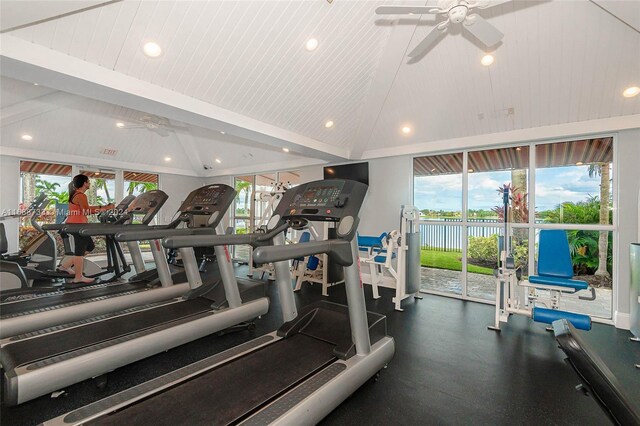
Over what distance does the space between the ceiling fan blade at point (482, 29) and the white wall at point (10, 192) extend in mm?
7961

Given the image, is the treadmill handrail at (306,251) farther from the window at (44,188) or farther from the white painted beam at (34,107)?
the window at (44,188)

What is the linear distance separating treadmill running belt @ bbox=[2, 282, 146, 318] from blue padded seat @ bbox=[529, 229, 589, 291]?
16.1ft

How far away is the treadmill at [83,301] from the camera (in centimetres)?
268

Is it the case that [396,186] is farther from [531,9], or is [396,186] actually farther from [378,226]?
[531,9]

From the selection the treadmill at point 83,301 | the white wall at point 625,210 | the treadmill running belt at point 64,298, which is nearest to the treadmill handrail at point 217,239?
the treadmill at point 83,301

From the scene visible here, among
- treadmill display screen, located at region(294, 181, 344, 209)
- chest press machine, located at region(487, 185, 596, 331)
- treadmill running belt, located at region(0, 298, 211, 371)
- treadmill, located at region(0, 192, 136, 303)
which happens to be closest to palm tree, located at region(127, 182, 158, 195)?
treadmill, located at region(0, 192, 136, 303)

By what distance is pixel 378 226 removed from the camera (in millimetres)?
5559

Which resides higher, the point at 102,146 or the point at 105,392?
the point at 102,146

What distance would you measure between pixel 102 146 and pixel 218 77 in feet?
15.7

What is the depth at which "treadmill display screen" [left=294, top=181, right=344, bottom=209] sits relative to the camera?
7.04 ft

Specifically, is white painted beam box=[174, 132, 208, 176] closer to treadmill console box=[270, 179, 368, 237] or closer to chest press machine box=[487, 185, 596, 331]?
treadmill console box=[270, 179, 368, 237]

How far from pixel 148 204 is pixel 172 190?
15.3 feet

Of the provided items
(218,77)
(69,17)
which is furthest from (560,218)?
(69,17)

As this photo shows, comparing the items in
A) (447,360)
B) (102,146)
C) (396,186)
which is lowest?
(447,360)
